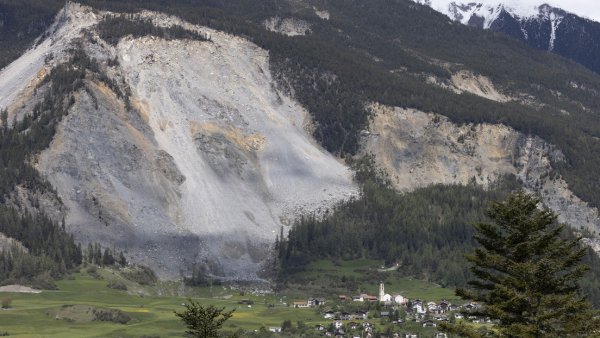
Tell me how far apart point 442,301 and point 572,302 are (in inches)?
5716

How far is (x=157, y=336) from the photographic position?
513 ft

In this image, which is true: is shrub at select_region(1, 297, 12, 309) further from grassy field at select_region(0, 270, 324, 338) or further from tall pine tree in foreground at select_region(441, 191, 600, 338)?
tall pine tree in foreground at select_region(441, 191, 600, 338)

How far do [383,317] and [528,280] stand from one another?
132699 millimetres

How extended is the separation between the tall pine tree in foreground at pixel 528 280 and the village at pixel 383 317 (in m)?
106

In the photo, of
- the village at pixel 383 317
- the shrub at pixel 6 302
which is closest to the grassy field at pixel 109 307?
the shrub at pixel 6 302

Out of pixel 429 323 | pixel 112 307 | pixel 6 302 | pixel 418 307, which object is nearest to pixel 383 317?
pixel 418 307

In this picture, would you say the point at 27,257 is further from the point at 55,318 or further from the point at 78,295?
the point at 55,318

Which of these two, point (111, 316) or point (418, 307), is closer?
point (111, 316)

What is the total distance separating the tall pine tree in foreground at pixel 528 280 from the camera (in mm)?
52062

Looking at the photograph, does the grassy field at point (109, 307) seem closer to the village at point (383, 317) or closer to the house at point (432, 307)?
the village at point (383, 317)

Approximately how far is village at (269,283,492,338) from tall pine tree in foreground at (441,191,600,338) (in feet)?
346

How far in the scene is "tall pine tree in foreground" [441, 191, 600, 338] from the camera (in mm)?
52062

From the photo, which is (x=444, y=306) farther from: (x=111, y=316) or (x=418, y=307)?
(x=111, y=316)

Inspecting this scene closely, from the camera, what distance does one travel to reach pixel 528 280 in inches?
2071
